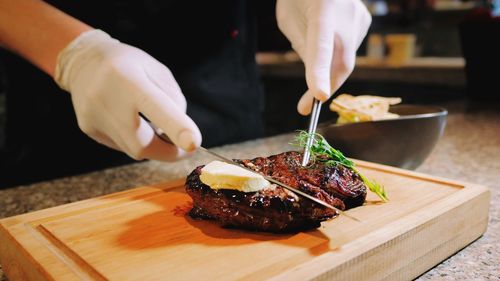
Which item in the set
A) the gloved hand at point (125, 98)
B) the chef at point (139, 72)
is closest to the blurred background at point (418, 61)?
the chef at point (139, 72)

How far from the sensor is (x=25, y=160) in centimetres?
229

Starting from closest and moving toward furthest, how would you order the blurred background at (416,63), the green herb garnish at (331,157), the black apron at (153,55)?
the green herb garnish at (331,157), the black apron at (153,55), the blurred background at (416,63)

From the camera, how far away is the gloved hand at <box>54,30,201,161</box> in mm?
1136

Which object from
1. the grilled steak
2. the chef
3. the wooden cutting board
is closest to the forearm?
the chef

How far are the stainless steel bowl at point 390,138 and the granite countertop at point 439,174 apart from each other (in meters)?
0.18

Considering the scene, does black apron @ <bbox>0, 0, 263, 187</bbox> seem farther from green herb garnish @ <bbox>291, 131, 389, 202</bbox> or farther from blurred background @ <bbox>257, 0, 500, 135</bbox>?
green herb garnish @ <bbox>291, 131, 389, 202</bbox>

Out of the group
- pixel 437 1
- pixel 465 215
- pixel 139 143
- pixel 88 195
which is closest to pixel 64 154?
pixel 88 195

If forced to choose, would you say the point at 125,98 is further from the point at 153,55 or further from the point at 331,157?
the point at 153,55

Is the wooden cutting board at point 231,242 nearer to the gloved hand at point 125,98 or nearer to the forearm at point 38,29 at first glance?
the gloved hand at point 125,98

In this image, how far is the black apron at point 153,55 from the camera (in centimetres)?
218

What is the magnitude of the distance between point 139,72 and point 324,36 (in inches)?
24.1

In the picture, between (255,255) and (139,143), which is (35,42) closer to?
(139,143)

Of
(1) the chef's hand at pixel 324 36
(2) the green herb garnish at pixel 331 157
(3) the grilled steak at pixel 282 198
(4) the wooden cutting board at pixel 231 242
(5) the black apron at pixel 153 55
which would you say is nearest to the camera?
(4) the wooden cutting board at pixel 231 242

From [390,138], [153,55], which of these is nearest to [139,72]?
[390,138]
